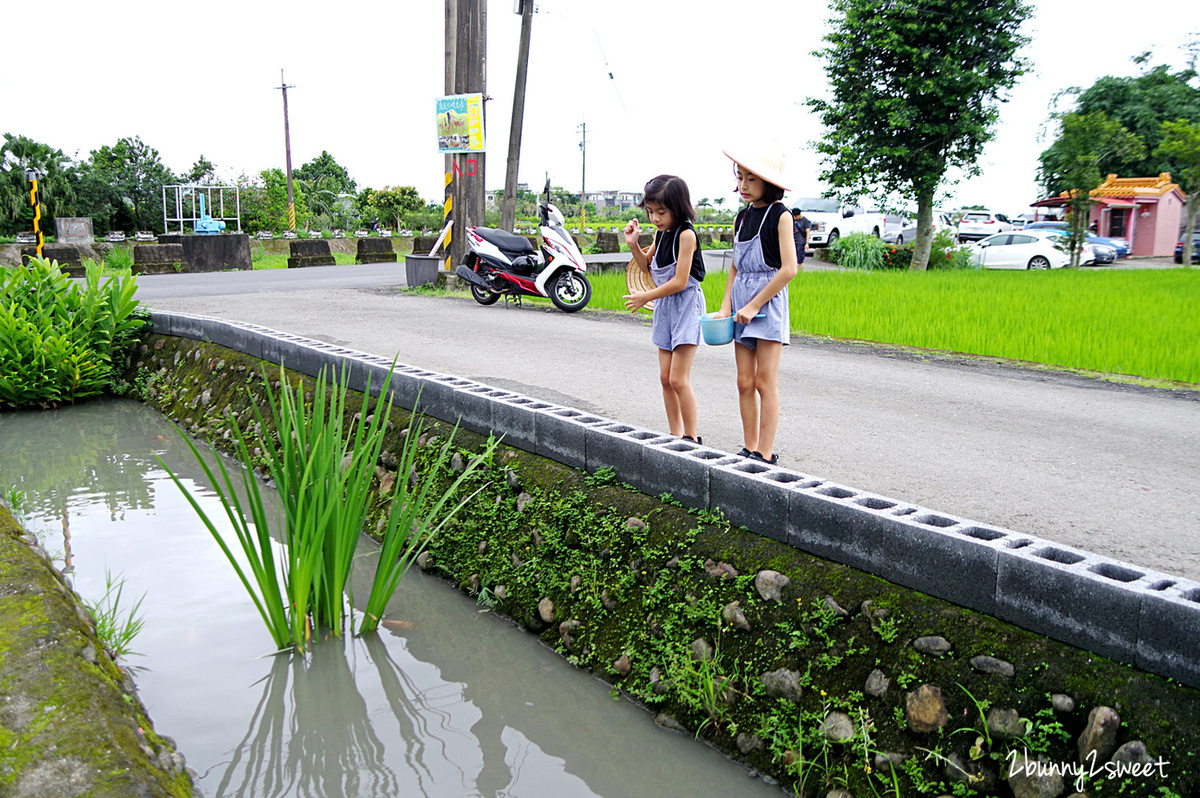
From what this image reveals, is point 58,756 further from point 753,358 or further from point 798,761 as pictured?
point 753,358

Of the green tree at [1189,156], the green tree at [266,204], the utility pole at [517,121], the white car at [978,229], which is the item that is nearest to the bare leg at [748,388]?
the utility pole at [517,121]

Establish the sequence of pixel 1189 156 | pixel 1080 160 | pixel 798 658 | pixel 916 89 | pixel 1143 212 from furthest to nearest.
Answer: pixel 1143 212
pixel 1189 156
pixel 1080 160
pixel 916 89
pixel 798 658

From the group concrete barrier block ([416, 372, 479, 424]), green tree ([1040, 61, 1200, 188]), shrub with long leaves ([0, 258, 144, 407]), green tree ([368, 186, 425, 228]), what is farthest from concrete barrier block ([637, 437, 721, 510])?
green tree ([1040, 61, 1200, 188])

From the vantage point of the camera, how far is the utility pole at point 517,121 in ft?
52.3

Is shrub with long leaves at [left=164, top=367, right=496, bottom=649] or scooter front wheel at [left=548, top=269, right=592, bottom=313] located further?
scooter front wheel at [left=548, top=269, right=592, bottom=313]

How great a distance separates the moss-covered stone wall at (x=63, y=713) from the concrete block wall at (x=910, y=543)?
79.4 inches

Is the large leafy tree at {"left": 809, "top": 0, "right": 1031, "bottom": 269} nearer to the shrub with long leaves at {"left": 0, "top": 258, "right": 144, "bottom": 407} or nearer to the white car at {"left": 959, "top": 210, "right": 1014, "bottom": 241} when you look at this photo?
the white car at {"left": 959, "top": 210, "right": 1014, "bottom": 241}

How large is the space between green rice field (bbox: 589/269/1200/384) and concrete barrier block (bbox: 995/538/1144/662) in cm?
558

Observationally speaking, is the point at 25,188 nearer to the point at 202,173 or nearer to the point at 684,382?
the point at 202,173

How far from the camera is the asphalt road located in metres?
3.97

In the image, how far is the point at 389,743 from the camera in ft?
10.6

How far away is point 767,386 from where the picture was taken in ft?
13.7

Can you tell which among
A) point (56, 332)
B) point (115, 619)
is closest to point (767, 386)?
point (115, 619)

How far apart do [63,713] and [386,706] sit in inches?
48.1
